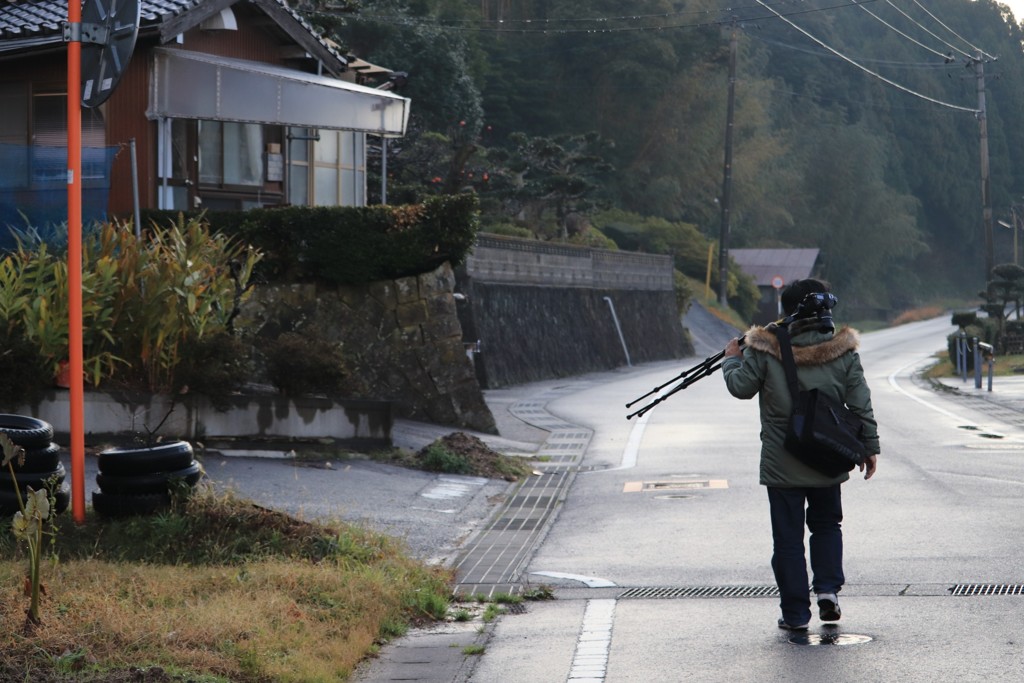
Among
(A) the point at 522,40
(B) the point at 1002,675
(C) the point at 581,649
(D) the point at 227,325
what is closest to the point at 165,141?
(D) the point at 227,325

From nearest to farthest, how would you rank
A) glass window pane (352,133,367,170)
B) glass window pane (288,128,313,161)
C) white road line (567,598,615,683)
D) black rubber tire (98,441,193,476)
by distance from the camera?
white road line (567,598,615,683)
black rubber tire (98,441,193,476)
glass window pane (288,128,313,161)
glass window pane (352,133,367,170)

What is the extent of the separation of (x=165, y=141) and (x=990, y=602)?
57.6 ft

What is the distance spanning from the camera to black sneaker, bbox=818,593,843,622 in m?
7.16

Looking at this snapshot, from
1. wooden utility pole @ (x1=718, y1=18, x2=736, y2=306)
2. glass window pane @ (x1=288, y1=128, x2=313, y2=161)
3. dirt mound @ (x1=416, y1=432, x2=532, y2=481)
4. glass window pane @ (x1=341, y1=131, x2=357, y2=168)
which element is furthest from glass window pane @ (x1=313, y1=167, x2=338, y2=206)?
wooden utility pole @ (x1=718, y1=18, x2=736, y2=306)

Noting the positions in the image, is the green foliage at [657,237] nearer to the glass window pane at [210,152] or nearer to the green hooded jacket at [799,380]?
the glass window pane at [210,152]

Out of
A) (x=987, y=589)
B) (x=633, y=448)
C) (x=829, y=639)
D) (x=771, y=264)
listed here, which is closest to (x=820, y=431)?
(x=829, y=639)

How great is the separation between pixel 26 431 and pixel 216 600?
2.41 m

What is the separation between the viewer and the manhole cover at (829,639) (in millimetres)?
6773

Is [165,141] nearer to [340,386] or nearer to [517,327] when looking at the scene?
[340,386]

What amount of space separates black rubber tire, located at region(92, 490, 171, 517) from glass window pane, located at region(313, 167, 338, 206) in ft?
59.7

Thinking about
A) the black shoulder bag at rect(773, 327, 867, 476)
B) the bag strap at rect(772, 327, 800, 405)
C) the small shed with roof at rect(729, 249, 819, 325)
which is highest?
the bag strap at rect(772, 327, 800, 405)

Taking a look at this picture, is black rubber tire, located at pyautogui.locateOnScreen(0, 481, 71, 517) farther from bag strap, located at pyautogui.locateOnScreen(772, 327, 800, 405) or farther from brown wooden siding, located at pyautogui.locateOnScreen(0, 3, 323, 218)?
brown wooden siding, located at pyautogui.locateOnScreen(0, 3, 323, 218)

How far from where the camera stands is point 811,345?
286 inches

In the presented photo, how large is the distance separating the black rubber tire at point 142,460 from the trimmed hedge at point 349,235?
10445mm
